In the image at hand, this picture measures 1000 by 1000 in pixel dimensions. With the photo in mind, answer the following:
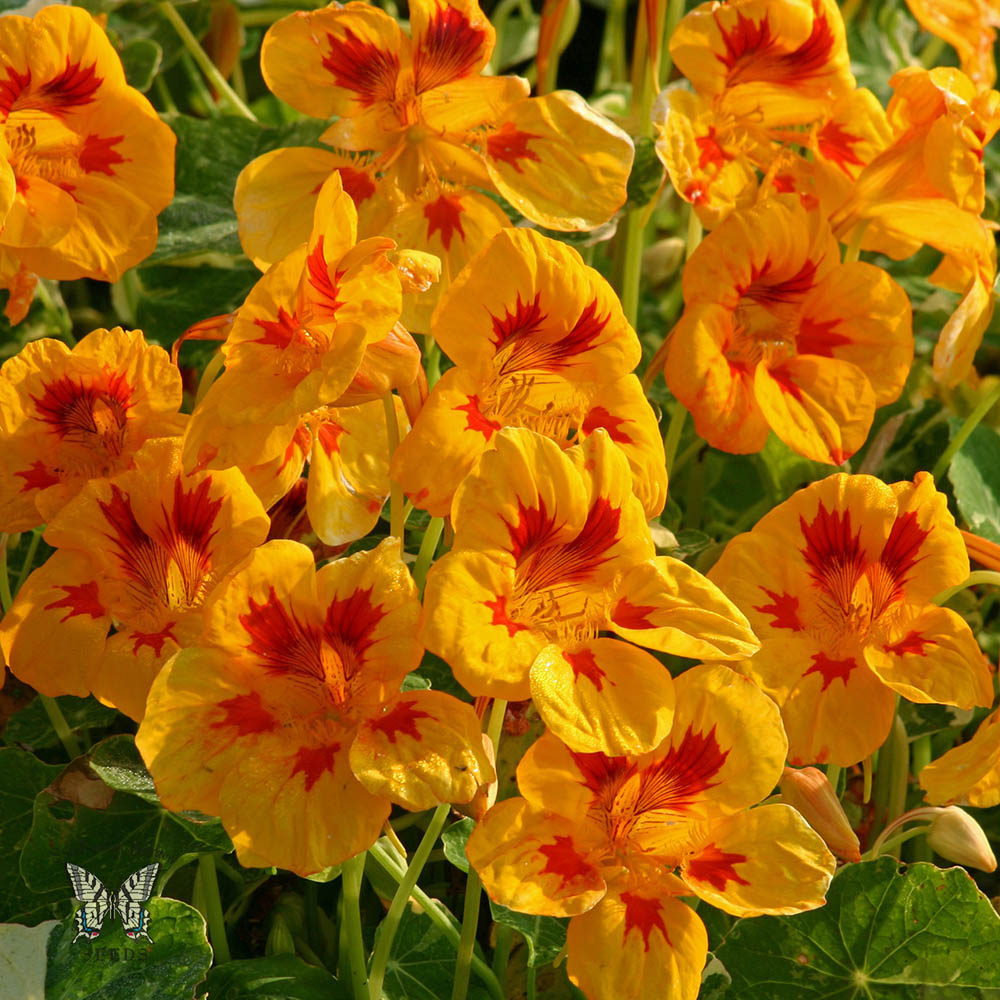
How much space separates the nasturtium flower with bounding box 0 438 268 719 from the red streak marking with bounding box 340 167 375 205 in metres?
0.25

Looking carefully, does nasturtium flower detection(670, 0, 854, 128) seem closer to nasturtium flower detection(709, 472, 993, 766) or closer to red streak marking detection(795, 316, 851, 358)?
red streak marking detection(795, 316, 851, 358)

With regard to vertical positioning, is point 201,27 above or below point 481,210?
below

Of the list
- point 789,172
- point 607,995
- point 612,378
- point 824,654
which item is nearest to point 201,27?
point 789,172

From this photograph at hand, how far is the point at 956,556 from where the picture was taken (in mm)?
756

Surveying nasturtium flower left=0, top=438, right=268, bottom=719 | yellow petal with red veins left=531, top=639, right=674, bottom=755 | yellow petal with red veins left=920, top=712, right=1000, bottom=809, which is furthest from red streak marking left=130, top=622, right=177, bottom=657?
yellow petal with red veins left=920, top=712, right=1000, bottom=809

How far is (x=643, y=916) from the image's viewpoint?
650 millimetres

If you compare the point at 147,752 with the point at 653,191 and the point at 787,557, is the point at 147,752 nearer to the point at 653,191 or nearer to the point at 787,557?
the point at 787,557

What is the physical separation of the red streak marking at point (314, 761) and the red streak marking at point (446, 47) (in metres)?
0.44

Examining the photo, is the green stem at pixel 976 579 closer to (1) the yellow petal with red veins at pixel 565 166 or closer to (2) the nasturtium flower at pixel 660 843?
(2) the nasturtium flower at pixel 660 843

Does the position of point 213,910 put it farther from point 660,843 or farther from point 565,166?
point 565,166

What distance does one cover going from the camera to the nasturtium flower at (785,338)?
2.67ft

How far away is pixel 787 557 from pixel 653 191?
1.33ft

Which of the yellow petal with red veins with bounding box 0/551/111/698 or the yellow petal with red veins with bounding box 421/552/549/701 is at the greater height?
the yellow petal with red veins with bounding box 421/552/549/701

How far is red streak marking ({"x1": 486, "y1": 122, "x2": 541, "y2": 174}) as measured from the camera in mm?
857
